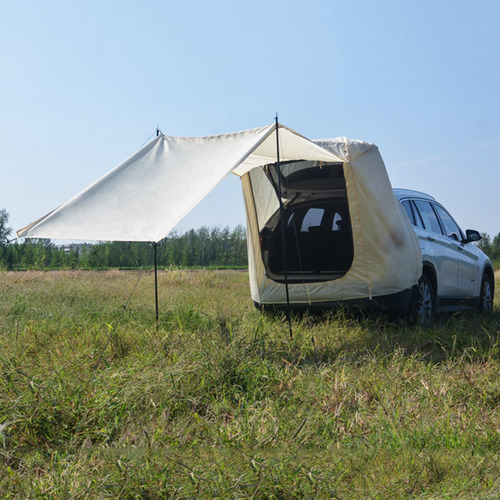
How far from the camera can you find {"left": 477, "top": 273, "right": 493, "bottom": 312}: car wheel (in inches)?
360

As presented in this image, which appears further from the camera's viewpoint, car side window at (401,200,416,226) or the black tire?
car side window at (401,200,416,226)

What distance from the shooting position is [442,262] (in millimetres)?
7445

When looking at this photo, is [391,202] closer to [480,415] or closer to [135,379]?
[480,415]

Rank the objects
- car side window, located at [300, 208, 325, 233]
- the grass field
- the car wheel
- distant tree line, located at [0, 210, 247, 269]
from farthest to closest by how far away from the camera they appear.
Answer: the car wheel, car side window, located at [300, 208, 325, 233], distant tree line, located at [0, 210, 247, 269], the grass field

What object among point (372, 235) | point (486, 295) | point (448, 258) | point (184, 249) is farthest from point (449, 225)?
point (184, 249)

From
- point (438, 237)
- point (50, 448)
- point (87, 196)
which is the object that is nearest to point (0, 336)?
point (87, 196)

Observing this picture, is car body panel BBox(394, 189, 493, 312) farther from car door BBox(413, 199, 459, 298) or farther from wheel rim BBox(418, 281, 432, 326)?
wheel rim BBox(418, 281, 432, 326)

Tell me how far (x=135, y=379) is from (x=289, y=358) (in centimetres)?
149

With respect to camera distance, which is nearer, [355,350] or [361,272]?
[355,350]

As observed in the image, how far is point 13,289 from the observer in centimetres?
1046

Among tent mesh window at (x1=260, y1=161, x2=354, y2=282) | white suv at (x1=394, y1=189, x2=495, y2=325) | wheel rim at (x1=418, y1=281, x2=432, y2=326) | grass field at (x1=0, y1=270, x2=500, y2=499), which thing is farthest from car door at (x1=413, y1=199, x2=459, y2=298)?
grass field at (x1=0, y1=270, x2=500, y2=499)

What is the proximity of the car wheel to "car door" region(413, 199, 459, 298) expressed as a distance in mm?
1493

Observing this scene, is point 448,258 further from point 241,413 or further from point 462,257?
point 241,413

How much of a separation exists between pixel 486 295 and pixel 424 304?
3.00 m
